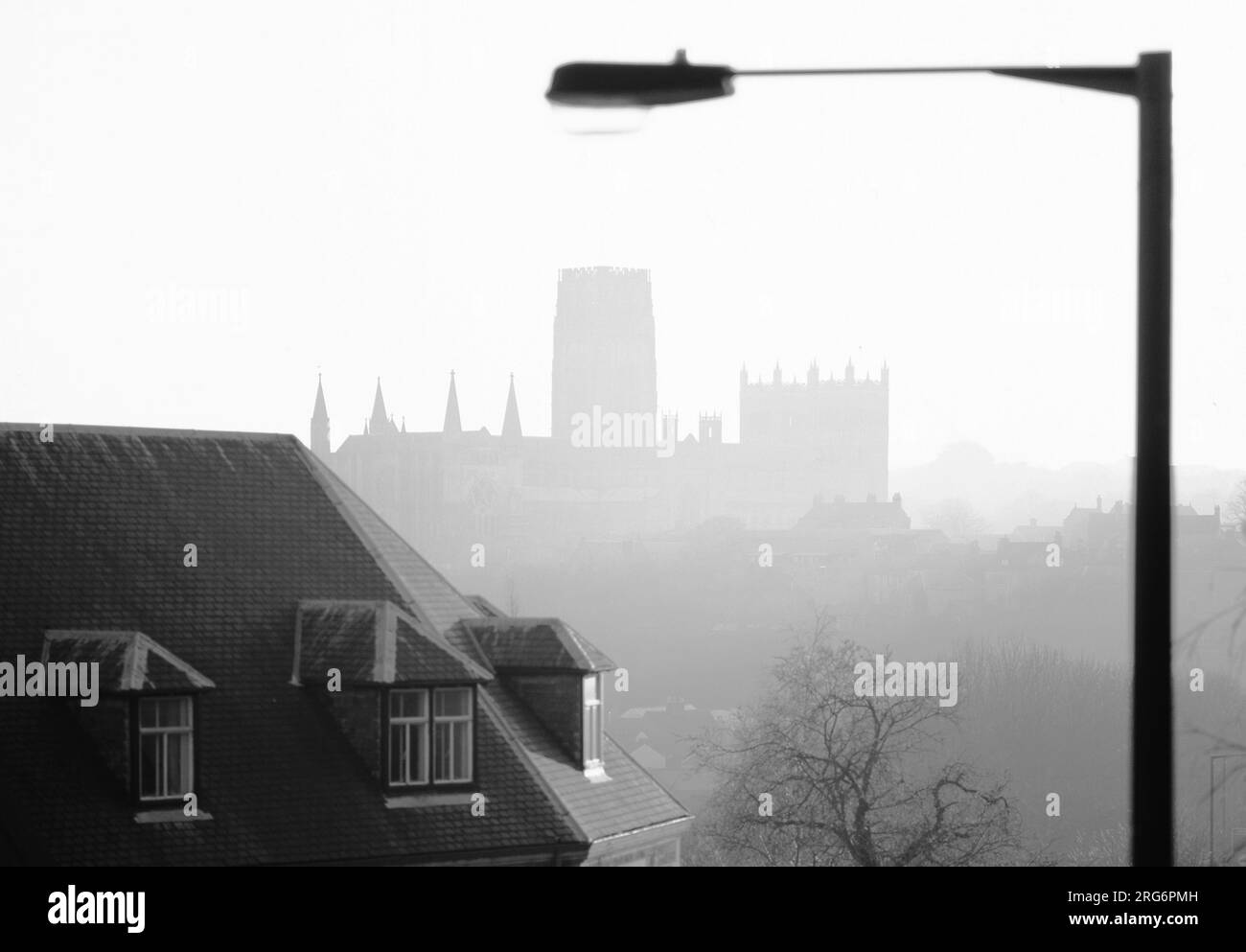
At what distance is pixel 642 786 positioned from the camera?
20.4 meters

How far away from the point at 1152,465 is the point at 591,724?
15.7 meters

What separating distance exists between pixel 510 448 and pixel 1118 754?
76086 mm

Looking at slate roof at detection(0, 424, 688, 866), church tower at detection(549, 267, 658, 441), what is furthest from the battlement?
slate roof at detection(0, 424, 688, 866)

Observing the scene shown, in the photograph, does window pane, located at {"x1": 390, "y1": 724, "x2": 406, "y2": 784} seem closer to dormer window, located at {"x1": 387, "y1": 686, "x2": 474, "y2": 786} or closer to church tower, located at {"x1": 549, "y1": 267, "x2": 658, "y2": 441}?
dormer window, located at {"x1": 387, "y1": 686, "x2": 474, "y2": 786}

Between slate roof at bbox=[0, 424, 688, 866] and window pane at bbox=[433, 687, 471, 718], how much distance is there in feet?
1.08

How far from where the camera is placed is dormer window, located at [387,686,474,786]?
1802cm

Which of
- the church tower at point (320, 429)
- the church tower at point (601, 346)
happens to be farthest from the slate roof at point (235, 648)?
the church tower at point (601, 346)

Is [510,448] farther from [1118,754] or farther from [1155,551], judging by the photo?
[1155,551]

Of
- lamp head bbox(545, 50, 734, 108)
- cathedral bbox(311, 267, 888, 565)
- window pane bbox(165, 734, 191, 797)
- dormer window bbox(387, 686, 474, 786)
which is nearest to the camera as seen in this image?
lamp head bbox(545, 50, 734, 108)

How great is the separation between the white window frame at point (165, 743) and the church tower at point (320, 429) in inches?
2893
